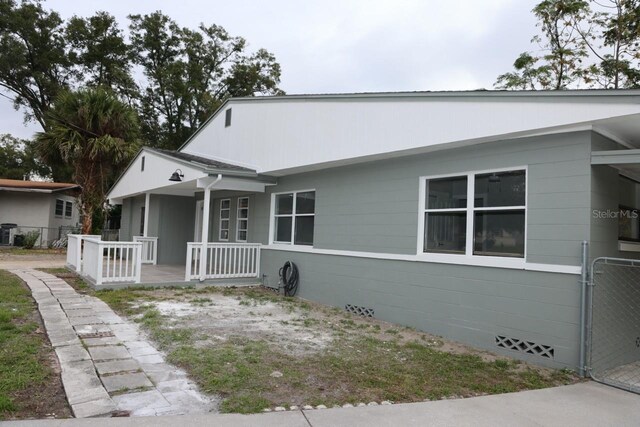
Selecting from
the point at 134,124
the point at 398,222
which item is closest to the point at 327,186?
the point at 398,222

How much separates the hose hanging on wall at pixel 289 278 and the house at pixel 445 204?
0.15 m

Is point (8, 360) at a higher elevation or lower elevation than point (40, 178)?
lower

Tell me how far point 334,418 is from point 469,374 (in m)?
1.97

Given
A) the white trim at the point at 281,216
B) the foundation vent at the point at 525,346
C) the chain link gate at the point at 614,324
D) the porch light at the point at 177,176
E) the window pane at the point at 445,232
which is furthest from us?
the porch light at the point at 177,176

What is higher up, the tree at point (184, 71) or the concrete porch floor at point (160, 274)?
the tree at point (184, 71)

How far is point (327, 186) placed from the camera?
884 centimetres

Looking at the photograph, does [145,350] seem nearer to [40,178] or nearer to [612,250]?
[612,250]

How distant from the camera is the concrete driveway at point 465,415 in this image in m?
Result: 3.16

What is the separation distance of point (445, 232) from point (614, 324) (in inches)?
92.1

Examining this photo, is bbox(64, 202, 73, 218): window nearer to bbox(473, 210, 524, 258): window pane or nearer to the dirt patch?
the dirt patch

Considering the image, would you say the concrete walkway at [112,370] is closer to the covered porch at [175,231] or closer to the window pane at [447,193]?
the covered porch at [175,231]

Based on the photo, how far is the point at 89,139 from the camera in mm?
16297

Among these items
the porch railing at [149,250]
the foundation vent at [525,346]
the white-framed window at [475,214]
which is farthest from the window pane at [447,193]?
the porch railing at [149,250]

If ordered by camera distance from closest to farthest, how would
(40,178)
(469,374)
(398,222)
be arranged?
(469,374), (398,222), (40,178)
